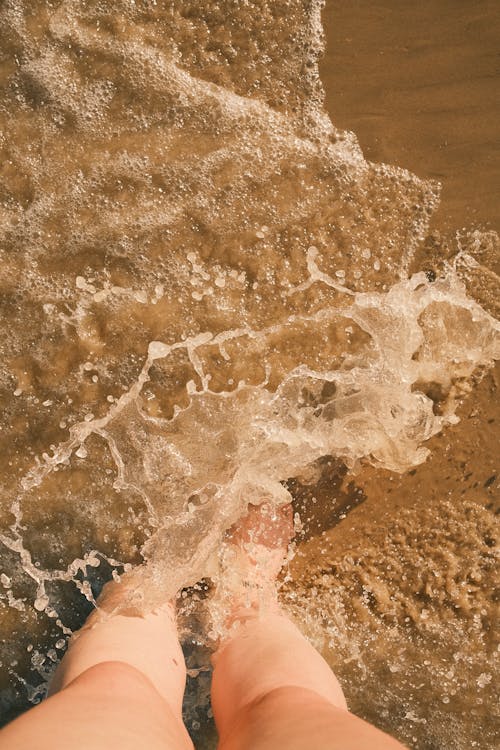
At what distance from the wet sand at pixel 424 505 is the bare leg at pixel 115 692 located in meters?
0.50

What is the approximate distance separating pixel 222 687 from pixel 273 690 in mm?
245

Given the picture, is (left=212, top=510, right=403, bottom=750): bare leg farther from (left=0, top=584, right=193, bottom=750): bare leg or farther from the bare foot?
(left=0, top=584, right=193, bottom=750): bare leg

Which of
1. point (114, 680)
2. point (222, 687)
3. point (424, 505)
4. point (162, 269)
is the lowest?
point (222, 687)

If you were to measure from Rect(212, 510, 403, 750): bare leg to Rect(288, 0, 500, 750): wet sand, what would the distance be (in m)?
0.21

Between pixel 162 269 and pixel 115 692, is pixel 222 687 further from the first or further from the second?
pixel 162 269

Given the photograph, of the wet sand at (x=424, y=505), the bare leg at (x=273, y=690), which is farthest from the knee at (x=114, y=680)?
the wet sand at (x=424, y=505)

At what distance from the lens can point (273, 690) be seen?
158 cm

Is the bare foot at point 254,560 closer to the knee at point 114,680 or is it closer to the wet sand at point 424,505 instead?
the wet sand at point 424,505

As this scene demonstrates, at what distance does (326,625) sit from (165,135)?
1677 mm

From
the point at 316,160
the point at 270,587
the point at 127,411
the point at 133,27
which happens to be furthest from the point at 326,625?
the point at 133,27

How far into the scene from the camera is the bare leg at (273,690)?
4.20 ft

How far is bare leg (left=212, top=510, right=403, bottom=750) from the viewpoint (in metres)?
1.28

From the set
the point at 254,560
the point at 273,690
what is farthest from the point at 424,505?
the point at 273,690

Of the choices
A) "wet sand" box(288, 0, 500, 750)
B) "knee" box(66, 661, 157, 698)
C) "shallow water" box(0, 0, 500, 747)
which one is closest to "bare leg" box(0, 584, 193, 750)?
"knee" box(66, 661, 157, 698)
